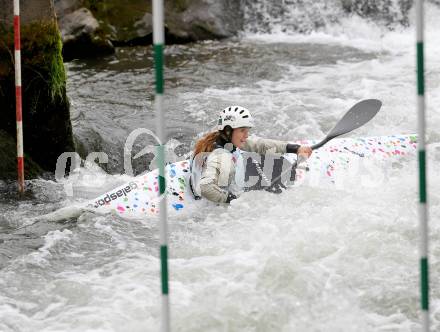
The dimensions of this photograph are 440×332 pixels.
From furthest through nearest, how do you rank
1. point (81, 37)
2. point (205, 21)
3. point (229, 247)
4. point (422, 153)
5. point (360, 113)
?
point (205, 21), point (81, 37), point (360, 113), point (229, 247), point (422, 153)

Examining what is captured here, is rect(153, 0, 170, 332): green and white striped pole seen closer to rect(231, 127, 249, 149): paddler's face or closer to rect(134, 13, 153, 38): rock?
rect(231, 127, 249, 149): paddler's face

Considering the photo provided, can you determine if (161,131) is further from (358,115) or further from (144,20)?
(144,20)

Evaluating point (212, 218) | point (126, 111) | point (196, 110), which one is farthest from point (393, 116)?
point (212, 218)

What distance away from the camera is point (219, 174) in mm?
5246

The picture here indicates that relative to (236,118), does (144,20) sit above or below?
above

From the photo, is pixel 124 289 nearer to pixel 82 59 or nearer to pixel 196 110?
pixel 196 110

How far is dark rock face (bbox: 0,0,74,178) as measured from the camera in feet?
19.2

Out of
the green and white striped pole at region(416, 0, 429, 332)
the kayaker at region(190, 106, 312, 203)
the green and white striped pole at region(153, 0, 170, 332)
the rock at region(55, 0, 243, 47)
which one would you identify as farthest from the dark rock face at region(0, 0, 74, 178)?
the rock at region(55, 0, 243, 47)

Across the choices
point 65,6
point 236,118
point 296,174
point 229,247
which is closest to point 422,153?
point 229,247

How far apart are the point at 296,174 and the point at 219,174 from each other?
72 cm

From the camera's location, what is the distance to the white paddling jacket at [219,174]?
204 inches

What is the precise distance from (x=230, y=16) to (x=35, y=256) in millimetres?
7749

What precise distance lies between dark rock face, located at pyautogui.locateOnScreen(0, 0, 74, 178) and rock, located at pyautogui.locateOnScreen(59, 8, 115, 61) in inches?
161

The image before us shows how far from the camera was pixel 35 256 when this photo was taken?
183 inches
